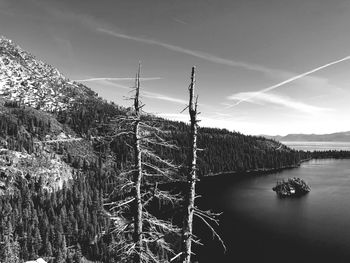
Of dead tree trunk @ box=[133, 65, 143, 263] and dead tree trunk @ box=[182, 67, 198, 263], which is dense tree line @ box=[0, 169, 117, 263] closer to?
dead tree trunk @ box=[133, 65, 143, 263]

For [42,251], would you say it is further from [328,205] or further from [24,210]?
[328,205]

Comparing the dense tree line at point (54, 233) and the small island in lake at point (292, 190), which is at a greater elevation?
→ the small island in lake at point (292, 190)

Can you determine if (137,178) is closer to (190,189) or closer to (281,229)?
(190,189)

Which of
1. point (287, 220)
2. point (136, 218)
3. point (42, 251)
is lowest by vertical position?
point (42, 251)

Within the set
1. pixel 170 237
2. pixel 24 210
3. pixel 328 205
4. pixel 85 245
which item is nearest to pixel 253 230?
pixel 170 237

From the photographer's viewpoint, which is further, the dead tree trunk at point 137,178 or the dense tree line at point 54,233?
the dense tree line at point 54,233

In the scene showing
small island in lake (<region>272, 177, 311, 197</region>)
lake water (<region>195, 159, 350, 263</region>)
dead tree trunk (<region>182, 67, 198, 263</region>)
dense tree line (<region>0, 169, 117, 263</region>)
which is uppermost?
dead tree trunk (<region>182, 67, 198, 263</region>)

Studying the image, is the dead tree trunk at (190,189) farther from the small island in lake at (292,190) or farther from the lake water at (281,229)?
the small island in lake at (292,190)

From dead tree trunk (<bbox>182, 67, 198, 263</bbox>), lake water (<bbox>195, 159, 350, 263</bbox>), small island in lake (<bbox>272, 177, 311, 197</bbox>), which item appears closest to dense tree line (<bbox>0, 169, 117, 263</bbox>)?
lake water (<bbox>195, 159, 350, 263</bbox>)

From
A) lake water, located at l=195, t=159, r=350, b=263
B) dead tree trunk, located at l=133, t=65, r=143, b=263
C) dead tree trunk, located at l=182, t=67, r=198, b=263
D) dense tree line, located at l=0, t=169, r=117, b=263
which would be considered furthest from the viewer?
dense tree line, located at l=0, t=169, r=117, b=263

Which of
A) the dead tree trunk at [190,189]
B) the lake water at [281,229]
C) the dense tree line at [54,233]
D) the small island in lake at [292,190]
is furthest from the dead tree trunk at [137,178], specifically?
the small island in lake at [292,190]

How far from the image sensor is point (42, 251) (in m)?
146

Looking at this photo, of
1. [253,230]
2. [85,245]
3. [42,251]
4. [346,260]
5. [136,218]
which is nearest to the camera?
[136,218]

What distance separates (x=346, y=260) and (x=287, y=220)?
47.0 metres
